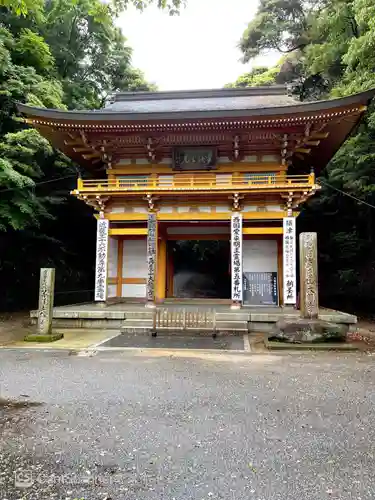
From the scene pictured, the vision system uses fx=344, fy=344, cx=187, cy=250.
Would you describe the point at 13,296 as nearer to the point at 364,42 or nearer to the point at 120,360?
the point at 120,360

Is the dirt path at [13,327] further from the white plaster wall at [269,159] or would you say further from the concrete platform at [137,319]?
the white plaster wall at [269,159]

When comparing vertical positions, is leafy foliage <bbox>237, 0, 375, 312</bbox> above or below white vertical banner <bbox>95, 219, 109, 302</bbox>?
above

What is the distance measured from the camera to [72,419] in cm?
370

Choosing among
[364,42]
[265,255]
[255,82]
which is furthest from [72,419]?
[255,82]

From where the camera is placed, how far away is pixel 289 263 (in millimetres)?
11547

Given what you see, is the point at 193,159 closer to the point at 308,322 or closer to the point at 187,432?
the point at 308,322

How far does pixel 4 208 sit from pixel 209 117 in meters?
7.52

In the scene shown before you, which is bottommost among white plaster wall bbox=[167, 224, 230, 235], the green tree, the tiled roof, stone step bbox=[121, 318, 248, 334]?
stone step bbox=[121, 318, 248, 334]

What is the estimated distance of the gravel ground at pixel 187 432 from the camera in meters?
2.52

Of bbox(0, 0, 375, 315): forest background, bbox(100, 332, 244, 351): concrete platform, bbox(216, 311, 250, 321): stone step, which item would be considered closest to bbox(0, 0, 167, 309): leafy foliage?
bbox(0, 0, 375, 315): forest background

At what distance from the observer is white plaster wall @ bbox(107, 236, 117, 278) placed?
512 inches

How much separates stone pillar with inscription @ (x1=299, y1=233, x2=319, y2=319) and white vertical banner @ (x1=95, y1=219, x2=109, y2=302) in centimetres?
685

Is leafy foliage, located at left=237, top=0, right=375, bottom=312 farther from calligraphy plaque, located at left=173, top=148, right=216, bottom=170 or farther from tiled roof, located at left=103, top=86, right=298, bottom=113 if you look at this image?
calligraphy plaque, located at left=173, top=148, right=216, bottom=170

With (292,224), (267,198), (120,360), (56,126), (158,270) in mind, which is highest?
(56,126)
